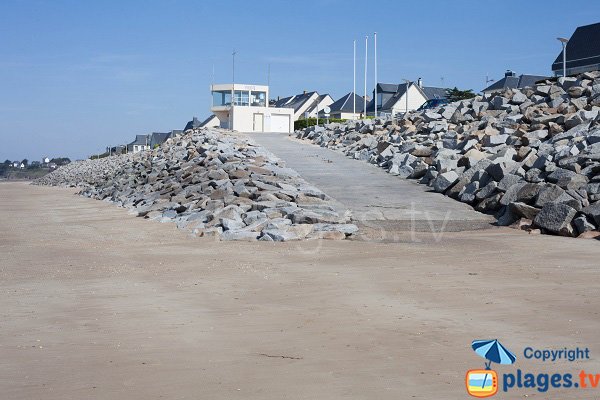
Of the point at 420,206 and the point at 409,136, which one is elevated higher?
the point at 409,136

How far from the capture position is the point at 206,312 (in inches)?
283

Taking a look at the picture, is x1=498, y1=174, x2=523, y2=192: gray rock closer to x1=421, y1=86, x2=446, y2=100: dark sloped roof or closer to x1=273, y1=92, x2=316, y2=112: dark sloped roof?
x1=421, y1=86, x2=446, y2=100: dark sloped roof

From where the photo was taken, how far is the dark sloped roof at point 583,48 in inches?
1965

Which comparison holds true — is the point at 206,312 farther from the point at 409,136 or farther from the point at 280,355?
the point at 409,136

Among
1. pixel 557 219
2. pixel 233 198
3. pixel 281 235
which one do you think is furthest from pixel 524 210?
pixel 233 198

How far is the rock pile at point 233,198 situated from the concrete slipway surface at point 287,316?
88cm

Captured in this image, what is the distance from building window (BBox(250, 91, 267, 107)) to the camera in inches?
2175

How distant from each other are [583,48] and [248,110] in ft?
77.4

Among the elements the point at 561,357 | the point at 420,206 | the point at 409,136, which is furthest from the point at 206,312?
the point at 409,136

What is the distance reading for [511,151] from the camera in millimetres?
17531

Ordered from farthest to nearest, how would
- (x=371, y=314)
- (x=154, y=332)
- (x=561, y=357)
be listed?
(x=371, y=314) < (x=154, y=332) < (x=561, y=357)

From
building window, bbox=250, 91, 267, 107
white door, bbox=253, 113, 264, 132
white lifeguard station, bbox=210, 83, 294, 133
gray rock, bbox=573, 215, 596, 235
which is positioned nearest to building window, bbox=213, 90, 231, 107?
white lifeguard station, bbox=210, 83, 294, 133

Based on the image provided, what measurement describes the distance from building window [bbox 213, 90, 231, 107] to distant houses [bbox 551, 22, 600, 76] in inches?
912

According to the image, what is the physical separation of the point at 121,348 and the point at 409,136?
1986 cm
